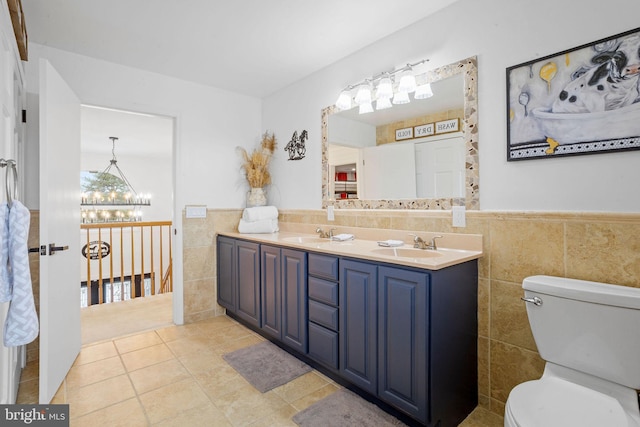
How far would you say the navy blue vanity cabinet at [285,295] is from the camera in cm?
219

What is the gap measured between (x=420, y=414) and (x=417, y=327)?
1.35 feet

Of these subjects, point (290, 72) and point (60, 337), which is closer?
point (60, 337)

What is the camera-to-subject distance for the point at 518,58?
168 cm

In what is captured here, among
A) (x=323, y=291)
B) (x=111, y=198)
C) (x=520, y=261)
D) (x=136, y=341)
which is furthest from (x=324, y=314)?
(x=111, y=198)

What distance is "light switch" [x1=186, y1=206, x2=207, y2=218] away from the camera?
312 cm

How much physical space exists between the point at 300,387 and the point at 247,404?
339 mm

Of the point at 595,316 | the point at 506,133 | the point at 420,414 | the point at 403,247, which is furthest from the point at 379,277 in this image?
the point at 506,133

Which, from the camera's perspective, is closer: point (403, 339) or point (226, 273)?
point (403, 339)

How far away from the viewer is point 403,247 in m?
2.09

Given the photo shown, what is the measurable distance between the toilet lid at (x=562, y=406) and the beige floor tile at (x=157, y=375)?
1.95 metres

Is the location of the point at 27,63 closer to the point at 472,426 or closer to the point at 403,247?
the point at 403,247

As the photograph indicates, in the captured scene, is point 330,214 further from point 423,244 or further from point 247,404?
point 247,404

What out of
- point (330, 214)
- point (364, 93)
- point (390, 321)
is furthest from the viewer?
point (330, 214)

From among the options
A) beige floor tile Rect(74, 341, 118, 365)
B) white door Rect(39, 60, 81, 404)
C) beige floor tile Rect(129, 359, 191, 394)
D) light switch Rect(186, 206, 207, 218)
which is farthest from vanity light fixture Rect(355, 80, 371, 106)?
beige floor tile Rect(74, 341, 118, 365)
